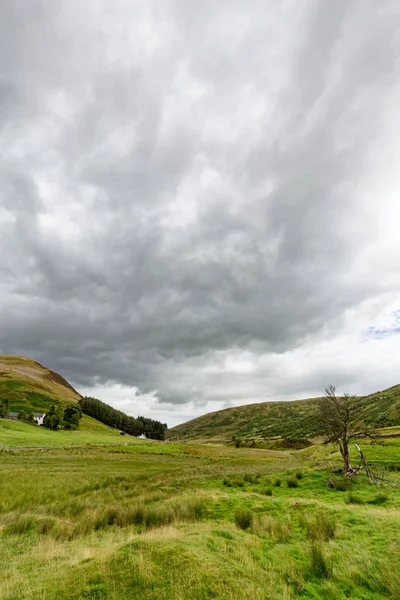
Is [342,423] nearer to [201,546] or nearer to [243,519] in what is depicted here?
[243,519]

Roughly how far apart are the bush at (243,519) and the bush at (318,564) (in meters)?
4.79

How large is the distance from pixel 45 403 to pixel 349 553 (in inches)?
8244

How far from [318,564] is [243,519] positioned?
571 cm

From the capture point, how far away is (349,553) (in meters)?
9.98

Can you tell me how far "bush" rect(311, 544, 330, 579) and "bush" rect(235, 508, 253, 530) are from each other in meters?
4.79

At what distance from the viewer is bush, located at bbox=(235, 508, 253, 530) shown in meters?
14.0

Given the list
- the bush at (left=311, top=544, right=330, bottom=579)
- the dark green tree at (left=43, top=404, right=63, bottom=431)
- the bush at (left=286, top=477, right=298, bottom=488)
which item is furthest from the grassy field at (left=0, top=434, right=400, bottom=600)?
the dark green tree at (left=43, top=404, right=63, bottom=431)

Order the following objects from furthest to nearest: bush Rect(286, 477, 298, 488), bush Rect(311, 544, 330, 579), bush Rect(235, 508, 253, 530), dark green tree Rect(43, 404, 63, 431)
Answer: dark green tree Rect(43, 404, 63, 431)
bush Rect(286, 477, 298, 488)
bush Rect(235, 508, 253, 530)
bush Rect(311, 544, 330, 579)

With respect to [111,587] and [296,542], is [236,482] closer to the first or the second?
[296,542]

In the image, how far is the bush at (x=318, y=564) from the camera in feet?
29.7

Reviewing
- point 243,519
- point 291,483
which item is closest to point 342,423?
point 291,483

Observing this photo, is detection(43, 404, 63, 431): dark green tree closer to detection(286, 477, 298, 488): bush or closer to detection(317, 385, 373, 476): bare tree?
detection(317, 385, 373, 476): bare tree

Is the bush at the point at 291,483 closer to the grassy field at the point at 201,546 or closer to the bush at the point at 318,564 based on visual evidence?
the grassy field at the point at 201,546

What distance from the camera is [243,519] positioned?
47.4 feet
